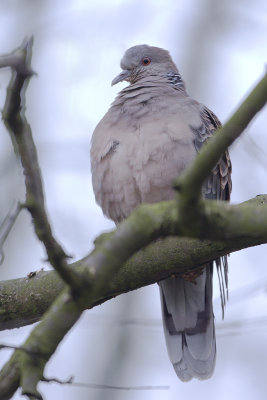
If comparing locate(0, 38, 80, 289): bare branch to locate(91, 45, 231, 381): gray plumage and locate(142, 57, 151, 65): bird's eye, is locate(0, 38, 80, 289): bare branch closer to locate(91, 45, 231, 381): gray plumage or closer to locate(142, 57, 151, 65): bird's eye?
locate(91, 45, 231, 381): gray plumage

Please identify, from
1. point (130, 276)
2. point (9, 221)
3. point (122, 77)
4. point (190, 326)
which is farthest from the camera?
point (122, 77)

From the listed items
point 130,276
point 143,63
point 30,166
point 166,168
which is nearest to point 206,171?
point 30,166

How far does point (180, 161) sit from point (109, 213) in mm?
773

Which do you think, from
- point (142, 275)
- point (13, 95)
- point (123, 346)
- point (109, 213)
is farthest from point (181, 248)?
point (123, 346)

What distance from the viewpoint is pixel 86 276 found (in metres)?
2.52

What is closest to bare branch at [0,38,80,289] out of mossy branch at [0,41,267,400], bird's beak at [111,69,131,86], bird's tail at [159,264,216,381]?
mossy branch at [0,41,267,400]

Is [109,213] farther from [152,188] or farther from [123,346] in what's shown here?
[123,346]

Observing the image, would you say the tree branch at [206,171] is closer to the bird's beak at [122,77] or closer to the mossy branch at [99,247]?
the mossy branch at [99,247]

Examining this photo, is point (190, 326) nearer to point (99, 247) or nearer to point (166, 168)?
point (166, 168)

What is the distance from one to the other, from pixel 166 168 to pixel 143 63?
65.4 inches

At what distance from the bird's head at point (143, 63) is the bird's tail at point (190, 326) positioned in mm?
1846

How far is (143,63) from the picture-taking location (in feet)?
19.8

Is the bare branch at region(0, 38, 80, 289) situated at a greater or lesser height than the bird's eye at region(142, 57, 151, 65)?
greater

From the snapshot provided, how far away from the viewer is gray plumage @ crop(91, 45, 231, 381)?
4.74 metres
